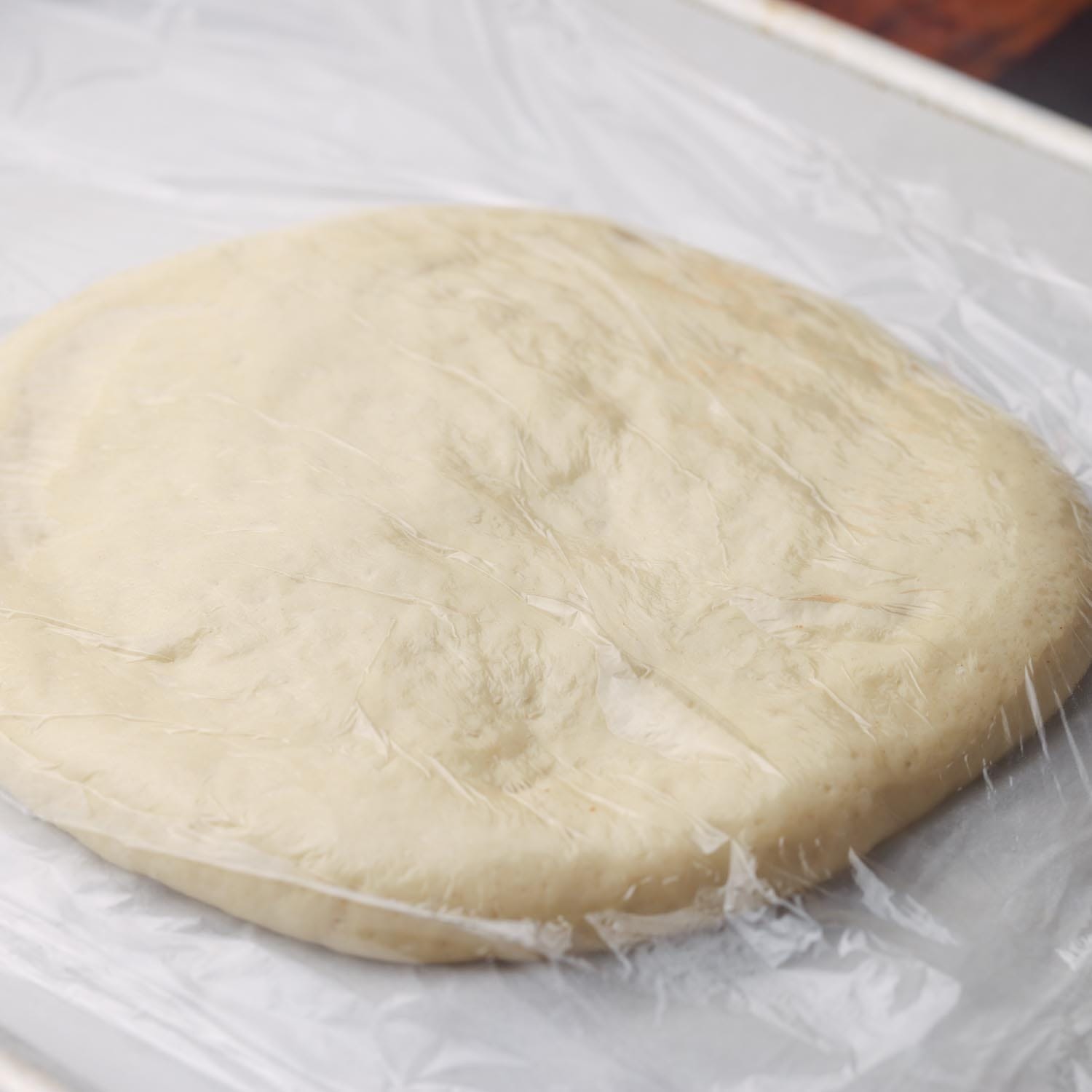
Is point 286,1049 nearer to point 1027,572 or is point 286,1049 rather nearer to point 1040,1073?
point 1040,1073

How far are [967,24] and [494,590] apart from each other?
153 cm

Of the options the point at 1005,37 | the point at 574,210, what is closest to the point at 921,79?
the point at 574,210

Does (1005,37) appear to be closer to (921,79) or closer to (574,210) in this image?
(921,79)

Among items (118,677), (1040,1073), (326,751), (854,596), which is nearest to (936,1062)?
(1040,1073)

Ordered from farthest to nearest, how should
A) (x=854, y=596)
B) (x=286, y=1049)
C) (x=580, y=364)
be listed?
1. (x=580, y=364)
2. (x=854, y=596)
3. (x=286, y=1049)

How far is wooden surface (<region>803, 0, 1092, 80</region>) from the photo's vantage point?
182 cm

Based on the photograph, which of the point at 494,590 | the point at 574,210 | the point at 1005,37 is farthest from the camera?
the point at 1005,37

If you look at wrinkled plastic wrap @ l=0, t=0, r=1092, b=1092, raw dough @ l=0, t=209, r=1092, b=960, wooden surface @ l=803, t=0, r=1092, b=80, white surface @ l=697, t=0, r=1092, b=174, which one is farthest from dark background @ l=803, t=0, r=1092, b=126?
raw dough @ l=0, t=209, r=1092, b=960

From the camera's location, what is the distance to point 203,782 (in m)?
0.70

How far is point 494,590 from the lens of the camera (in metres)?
0.79

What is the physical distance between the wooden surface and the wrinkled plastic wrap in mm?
631

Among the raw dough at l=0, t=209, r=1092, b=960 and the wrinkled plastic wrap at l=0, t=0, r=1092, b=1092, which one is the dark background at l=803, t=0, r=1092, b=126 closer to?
the wrinkled plastic wrap at l=0, t=0, r=1092, b=1092

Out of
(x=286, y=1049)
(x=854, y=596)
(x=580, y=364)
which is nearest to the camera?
(x=286, y=1049)

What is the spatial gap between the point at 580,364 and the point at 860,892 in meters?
0.45
